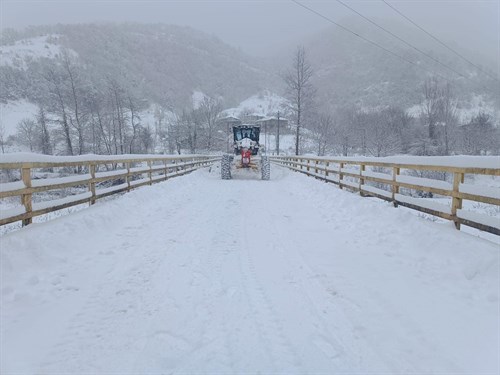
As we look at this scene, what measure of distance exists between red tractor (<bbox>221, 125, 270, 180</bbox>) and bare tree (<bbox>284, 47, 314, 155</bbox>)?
14439mm

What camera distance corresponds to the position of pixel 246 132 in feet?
64.0

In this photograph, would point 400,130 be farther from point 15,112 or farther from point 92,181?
point 15,112

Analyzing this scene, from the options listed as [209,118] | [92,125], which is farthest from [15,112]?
[209,118]

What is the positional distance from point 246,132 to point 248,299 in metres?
16.8

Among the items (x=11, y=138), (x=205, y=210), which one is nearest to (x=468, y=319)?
(x=205, y=210)

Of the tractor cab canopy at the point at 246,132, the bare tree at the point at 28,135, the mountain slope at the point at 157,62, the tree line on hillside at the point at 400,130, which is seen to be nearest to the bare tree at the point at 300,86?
the tree line on hillside at the point at 400,130

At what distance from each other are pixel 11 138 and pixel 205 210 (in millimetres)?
75612

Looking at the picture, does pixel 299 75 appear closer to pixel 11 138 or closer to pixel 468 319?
pixel 468 319

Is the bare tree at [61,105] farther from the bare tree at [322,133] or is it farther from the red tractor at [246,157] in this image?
the bare tree at [322,133]

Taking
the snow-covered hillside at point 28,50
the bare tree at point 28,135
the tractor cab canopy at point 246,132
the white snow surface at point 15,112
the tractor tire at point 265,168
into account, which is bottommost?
the tractor tire at point 265,168

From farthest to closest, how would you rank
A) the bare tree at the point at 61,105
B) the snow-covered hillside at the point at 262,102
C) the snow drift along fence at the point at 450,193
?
the snow-covered hillside at the point at 262,102 → the bare tree at the point at 61,105 → the snow drift along fence at the point at 450,193

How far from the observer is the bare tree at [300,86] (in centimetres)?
3347

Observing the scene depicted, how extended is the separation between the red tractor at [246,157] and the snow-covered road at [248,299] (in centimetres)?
1150

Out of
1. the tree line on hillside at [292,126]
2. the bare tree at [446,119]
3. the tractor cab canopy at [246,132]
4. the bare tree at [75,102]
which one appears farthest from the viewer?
the bare tree at [446,119]
